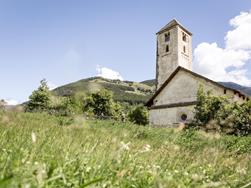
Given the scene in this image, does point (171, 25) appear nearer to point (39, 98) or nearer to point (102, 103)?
point (102, 103)

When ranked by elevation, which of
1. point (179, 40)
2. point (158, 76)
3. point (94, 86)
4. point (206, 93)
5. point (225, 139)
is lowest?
point (225, 139)

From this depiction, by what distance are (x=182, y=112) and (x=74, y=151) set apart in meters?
34.9

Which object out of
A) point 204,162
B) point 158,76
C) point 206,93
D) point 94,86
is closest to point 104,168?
point 94,86

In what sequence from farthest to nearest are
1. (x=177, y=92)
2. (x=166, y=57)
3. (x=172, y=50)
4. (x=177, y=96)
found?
(x=166, y=57) < (x=172, y=50) < (x=177, y=92) < (x=177, y=96)

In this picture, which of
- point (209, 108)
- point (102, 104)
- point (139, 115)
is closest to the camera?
point (209, 108)

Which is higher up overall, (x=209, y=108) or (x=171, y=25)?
(x=171, y=25)

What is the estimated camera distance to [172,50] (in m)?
48.1

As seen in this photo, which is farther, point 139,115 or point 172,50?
point 139,115

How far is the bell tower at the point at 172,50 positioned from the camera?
47344 millimetres

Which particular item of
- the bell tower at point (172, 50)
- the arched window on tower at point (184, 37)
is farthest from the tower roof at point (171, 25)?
the arched window on tower at point (184, 37)

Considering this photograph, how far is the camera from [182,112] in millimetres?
38156

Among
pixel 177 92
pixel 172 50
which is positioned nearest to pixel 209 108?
pixel 177 92

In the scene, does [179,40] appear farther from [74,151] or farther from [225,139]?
[74,151]

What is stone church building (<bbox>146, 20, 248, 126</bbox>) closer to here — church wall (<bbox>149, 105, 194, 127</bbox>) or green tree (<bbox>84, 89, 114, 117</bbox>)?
church wall (<bbox>149, 105, 194, 127</bbox>)
